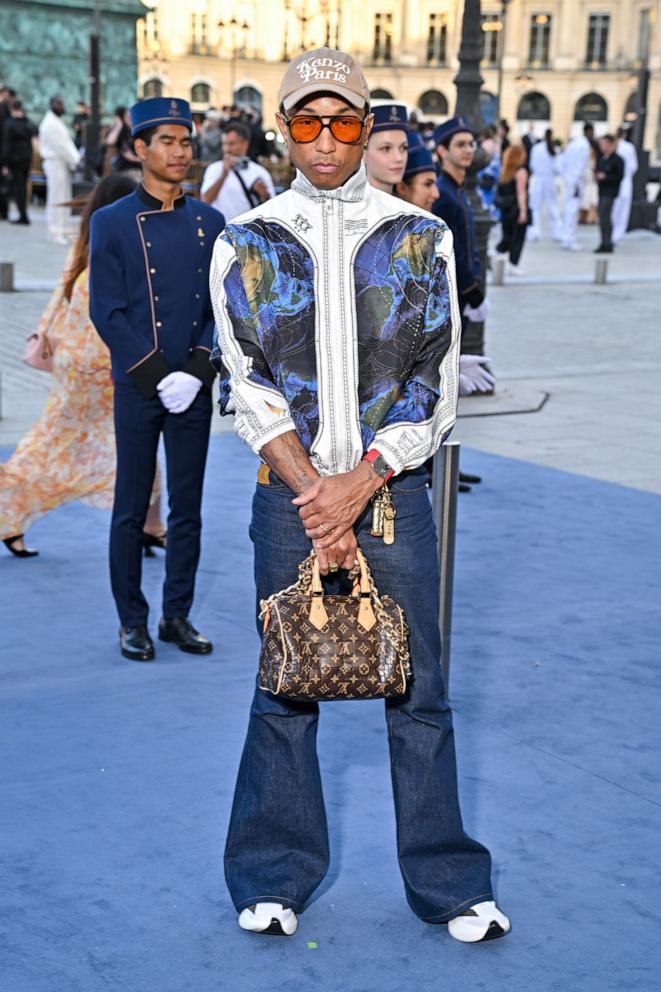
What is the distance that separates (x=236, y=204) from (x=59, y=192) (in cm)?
1229

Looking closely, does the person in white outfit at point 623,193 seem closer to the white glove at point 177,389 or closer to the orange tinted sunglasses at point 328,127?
the white glove at point 177,389

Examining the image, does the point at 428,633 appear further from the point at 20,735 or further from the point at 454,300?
the point at 20,735

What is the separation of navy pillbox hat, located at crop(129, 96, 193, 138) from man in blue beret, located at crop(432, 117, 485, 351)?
240cm

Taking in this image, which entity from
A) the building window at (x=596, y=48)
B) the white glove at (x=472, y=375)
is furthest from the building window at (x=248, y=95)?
the white glove at (x=472, y=375)

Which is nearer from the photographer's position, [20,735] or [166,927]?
[166,927]

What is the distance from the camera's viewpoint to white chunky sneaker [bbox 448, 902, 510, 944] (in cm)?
341

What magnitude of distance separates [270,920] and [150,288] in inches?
101

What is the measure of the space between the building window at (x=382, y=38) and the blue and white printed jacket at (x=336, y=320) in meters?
96.9

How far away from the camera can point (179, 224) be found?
5.31 m

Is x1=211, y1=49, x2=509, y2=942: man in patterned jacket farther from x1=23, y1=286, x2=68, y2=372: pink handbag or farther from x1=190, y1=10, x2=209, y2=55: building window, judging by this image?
x1=190, y1=10, x2=209, y2=55: building window

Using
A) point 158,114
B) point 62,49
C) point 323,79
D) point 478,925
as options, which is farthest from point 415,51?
point 478,925

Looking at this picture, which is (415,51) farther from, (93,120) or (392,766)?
(392,766)

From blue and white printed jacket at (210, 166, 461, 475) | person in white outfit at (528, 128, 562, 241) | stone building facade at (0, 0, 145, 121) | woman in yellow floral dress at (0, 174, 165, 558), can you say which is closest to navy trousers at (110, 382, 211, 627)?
woman in yellow floral dress at (0, 174, 165, 558)

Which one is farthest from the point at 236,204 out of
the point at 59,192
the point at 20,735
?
the point at 59,192
